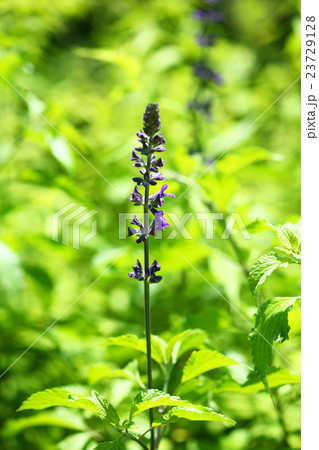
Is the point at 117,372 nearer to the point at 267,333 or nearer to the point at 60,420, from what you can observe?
the point at 60,420

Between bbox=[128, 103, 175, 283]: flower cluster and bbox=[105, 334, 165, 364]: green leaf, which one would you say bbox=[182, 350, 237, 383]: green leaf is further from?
bbox=[128, 103, 175, 283]: flower cluster

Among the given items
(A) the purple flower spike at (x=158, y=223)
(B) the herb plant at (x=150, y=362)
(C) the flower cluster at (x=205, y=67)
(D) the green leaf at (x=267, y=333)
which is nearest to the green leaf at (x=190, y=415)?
(B) the herb plant at (x=150, y=362)

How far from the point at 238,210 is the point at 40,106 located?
1540mm

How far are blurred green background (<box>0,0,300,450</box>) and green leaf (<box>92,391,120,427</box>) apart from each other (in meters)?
Answer: 0.52

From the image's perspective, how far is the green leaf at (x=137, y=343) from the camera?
1800 millimetres

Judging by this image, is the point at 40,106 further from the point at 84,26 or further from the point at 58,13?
the point at 84,26

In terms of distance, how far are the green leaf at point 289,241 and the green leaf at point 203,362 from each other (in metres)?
0.49

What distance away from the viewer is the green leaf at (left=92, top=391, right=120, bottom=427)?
5.26 feet

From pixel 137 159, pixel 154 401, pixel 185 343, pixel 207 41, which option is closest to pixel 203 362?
pixel 185 343

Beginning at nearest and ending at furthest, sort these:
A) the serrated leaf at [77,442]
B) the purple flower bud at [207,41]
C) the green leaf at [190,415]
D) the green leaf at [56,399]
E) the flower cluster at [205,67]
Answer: the green leaf at [190,415] → the green leaf at [56,399] → the serrated leaf at [77,442] → the flower cluster at [205,67] → the purple flower bud at [207,41]

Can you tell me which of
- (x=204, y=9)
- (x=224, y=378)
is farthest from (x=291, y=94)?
(x=224, y=378)

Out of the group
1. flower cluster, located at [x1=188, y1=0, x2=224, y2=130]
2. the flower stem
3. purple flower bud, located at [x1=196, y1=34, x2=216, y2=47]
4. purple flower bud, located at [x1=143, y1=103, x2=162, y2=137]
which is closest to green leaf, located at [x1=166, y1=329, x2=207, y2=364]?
the flower stem

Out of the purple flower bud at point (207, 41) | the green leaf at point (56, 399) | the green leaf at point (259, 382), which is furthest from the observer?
the purple flower bud at point (207, 41)

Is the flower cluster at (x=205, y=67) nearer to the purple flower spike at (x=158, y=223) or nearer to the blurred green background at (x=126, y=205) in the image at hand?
the blurred green background at (x=126, y=205)
